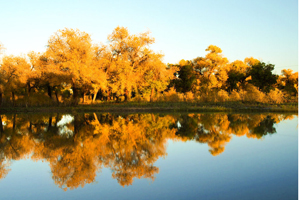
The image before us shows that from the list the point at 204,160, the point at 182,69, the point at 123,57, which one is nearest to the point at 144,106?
the point at 123,57

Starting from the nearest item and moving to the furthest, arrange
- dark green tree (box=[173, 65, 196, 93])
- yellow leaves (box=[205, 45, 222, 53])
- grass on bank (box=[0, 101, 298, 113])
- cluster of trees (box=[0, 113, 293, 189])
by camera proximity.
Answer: cluster of trees (box=[0, 113, 293, 189]) < grass on bank (box=[0, 101, 298, 113]) < dark green tree (box=[173, 65, 196, 93]) < yellow leaves (box=[205, 45, 222, 53])

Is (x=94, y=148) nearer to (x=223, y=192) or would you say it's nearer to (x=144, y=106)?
(x=223, y=192)

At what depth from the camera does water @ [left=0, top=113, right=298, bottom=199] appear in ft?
18.5

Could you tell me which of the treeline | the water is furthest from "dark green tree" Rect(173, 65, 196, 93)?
the water

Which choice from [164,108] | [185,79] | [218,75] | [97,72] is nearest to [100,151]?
[164,108]

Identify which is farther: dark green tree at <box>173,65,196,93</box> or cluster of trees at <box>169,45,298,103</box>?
dark green tree at <box>173,65,196,93</box>

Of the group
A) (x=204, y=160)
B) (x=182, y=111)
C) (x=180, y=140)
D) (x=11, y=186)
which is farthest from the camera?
(x=182, y=111)

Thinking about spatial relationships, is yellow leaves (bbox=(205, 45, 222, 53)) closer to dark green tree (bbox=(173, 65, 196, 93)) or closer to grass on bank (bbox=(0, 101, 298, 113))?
dark green tree (bbox=(173, 65, 196, 93))

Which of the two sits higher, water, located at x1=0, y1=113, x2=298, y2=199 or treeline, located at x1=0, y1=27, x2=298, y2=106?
treeline, located at x1=0, y1=27, x2=298, y2=106

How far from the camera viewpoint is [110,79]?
37469mm

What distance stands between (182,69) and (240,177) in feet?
146

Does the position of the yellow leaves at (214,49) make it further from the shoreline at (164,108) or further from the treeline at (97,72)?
the shoreline at (164,108)

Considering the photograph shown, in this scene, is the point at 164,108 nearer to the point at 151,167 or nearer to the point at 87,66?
the point at 87,66

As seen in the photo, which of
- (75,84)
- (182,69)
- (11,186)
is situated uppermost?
(182,69)
